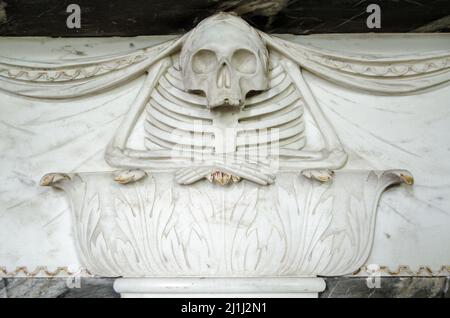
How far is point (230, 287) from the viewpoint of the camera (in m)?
2.15

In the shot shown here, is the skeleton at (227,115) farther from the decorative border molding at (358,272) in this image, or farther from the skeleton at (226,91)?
the decorative border molding at (358,272)

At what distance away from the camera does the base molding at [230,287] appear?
2.15m

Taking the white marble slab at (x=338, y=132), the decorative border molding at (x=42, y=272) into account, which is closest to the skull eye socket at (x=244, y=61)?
the white marble slab at (x=338, y=132)

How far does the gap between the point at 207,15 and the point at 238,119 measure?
36cm

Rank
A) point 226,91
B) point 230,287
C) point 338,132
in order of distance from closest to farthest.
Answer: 1. point 230,287
2. point 226,91
3. point 338,132

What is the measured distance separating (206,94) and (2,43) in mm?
756

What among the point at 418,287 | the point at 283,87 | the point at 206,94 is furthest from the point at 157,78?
the point at 418,287

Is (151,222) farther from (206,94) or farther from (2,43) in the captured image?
(2,43)

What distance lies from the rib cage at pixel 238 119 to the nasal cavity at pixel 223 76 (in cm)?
10

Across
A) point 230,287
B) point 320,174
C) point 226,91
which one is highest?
point 226,91

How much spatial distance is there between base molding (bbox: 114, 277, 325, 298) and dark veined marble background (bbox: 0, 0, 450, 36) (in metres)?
0.84

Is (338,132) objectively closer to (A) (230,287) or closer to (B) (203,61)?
(B) (203,61)

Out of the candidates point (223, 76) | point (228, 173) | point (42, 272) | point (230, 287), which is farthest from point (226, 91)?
point (42, 272)

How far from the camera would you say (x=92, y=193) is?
2.26 m
